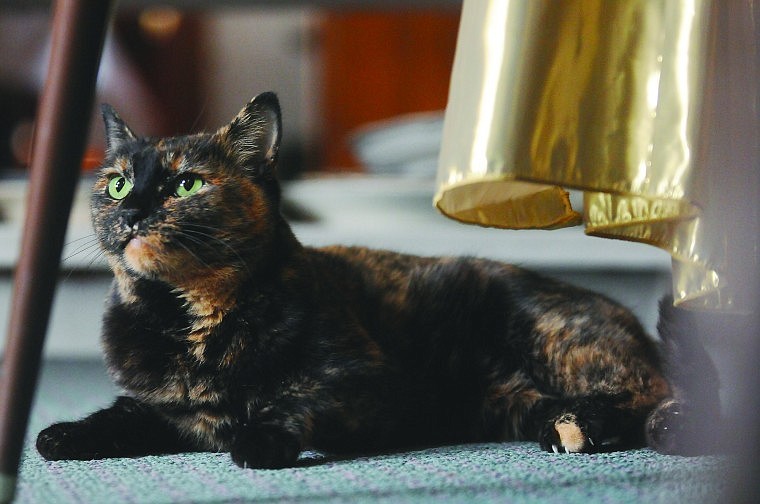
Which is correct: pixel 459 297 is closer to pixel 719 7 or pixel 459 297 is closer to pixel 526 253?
pixel 719 7

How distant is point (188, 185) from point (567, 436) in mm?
470

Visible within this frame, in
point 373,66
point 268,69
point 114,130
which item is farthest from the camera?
point 373,66

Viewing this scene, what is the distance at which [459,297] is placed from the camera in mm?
1035

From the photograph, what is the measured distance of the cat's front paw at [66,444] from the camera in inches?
34.3

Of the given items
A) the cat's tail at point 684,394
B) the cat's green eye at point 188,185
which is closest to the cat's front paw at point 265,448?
the cat's green eye at point 188,185

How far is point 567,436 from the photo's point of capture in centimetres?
87

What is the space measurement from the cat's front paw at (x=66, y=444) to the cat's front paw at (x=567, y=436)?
1.55 feet

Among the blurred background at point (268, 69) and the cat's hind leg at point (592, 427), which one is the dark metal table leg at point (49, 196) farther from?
the blurred background at point (268, 69)

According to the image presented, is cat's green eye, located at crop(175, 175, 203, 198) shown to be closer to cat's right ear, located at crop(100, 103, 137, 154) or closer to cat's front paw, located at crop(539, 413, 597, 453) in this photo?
cat's right ear, located at crop(100, 103, 137, 154)

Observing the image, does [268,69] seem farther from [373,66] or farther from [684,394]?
[684,394]

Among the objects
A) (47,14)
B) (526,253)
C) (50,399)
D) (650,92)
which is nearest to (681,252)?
(650,92)

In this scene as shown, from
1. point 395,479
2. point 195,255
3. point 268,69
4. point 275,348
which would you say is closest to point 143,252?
point 195,255

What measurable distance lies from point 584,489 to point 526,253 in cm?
118

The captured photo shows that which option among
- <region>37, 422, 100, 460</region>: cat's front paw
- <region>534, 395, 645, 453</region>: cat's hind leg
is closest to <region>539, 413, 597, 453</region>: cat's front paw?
<region>534, 395, 645, 453</region>: cat's hind leg
